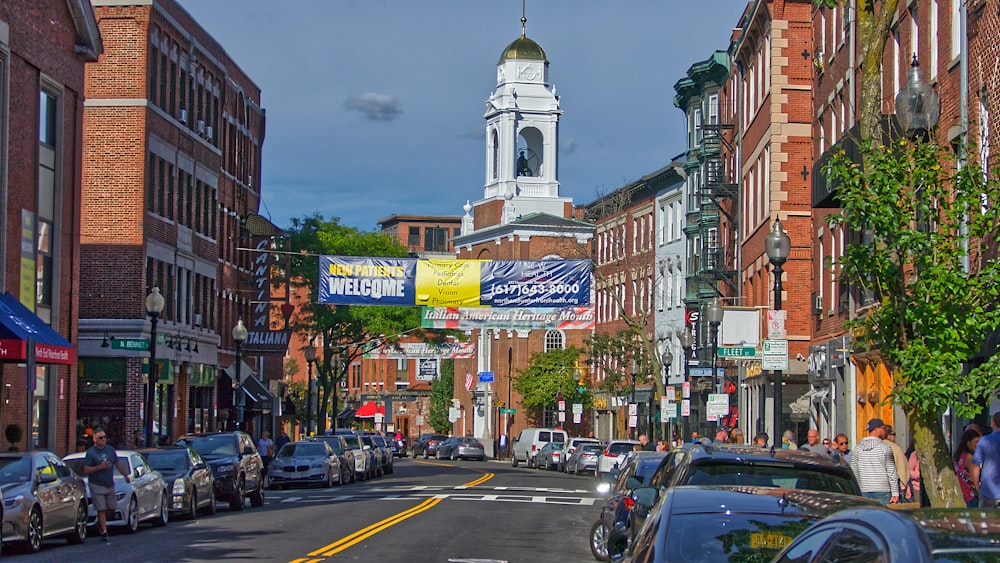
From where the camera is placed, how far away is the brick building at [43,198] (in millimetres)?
31938

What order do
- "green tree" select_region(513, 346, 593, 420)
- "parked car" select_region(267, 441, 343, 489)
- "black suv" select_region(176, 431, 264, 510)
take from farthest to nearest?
"green tree" select_region(513, 346, 593, 420) < "parked car" select_region(267, 441, 343, 489) < "black suv" select_region(176, 431, 264, 510)

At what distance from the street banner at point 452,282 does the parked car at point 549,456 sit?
1917 cm

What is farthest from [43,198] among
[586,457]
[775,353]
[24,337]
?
[586,457]

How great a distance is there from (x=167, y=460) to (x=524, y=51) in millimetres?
79621

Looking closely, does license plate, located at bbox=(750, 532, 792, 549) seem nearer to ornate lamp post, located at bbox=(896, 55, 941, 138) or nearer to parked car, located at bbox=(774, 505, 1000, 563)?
parked car, located at bbox=(774, 505, 1000, 563)

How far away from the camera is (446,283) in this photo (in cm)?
4706

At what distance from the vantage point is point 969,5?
23.5 metres

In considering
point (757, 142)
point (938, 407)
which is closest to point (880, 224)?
point (938, 407)

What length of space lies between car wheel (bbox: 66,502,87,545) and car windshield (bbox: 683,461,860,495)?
13.3 meters

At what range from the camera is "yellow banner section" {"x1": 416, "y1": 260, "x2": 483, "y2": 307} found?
4709 cm

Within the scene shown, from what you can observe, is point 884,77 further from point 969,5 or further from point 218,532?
point 218,532

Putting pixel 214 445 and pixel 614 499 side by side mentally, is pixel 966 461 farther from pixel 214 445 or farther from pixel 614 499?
pixel 214 445

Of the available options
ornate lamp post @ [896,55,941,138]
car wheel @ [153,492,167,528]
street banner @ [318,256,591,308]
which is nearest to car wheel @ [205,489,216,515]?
car wheel @ [153,492,167,528]

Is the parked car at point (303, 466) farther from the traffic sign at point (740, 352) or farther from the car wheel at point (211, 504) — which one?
the traffic sign at point (740, 352)
